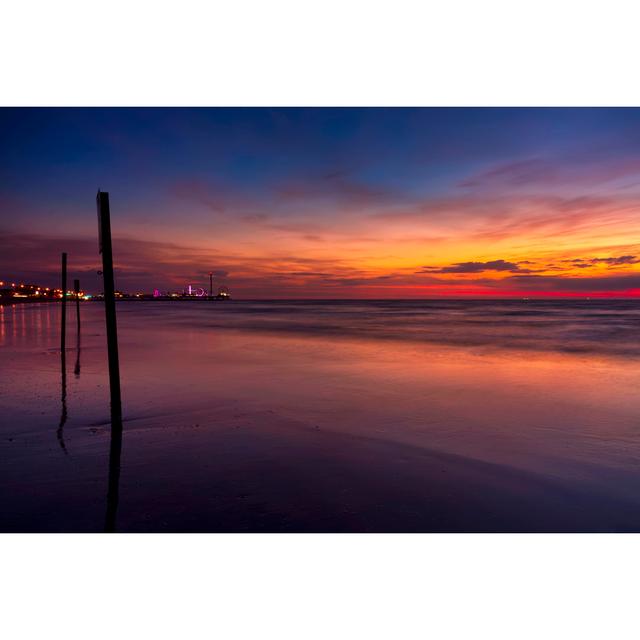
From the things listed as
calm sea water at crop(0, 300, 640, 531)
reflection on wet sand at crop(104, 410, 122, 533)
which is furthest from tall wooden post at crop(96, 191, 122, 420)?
calm sea water at crop(0, 300, 640, 531)

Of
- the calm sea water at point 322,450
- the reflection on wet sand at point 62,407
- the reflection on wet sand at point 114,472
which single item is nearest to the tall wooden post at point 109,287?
the reflection on wet sand at point 114,472

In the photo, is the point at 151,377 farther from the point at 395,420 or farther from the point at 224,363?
the point at 395,420

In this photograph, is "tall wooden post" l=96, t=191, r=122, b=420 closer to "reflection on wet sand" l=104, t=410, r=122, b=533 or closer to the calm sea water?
"reflection on wet sand" l=104, t=410, r=122, b=533

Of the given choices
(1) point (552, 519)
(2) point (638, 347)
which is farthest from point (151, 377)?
(2) point (638, 347)

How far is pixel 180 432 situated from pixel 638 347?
82.4ft

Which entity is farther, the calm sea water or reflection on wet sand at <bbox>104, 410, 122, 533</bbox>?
the calm sea water

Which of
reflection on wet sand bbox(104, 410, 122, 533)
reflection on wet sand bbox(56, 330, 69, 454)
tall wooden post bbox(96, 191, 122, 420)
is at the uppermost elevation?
tall wooden post bbox(96, 191, 122, 420)

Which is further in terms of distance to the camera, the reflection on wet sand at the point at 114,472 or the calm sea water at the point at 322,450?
the calm sea water at the point at 322,450

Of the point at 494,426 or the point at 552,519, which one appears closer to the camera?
the point at 552,519

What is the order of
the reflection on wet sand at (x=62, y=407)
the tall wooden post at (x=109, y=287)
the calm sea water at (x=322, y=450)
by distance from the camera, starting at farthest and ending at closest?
1. the tall wooden post at (x=109, y=287)
2. the reflection on wet sand at (x=62, y=407)
3. the calm sea water at (x=322, y=450)

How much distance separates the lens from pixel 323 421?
29.3ft

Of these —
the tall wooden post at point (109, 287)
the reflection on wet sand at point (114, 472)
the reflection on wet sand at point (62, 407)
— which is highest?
the tall wooden post at point (109, 287)

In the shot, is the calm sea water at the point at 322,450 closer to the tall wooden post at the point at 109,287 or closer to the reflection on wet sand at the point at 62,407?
the reflection on wet sand at the point at 62,407

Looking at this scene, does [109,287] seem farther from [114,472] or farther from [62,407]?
[114,472]
